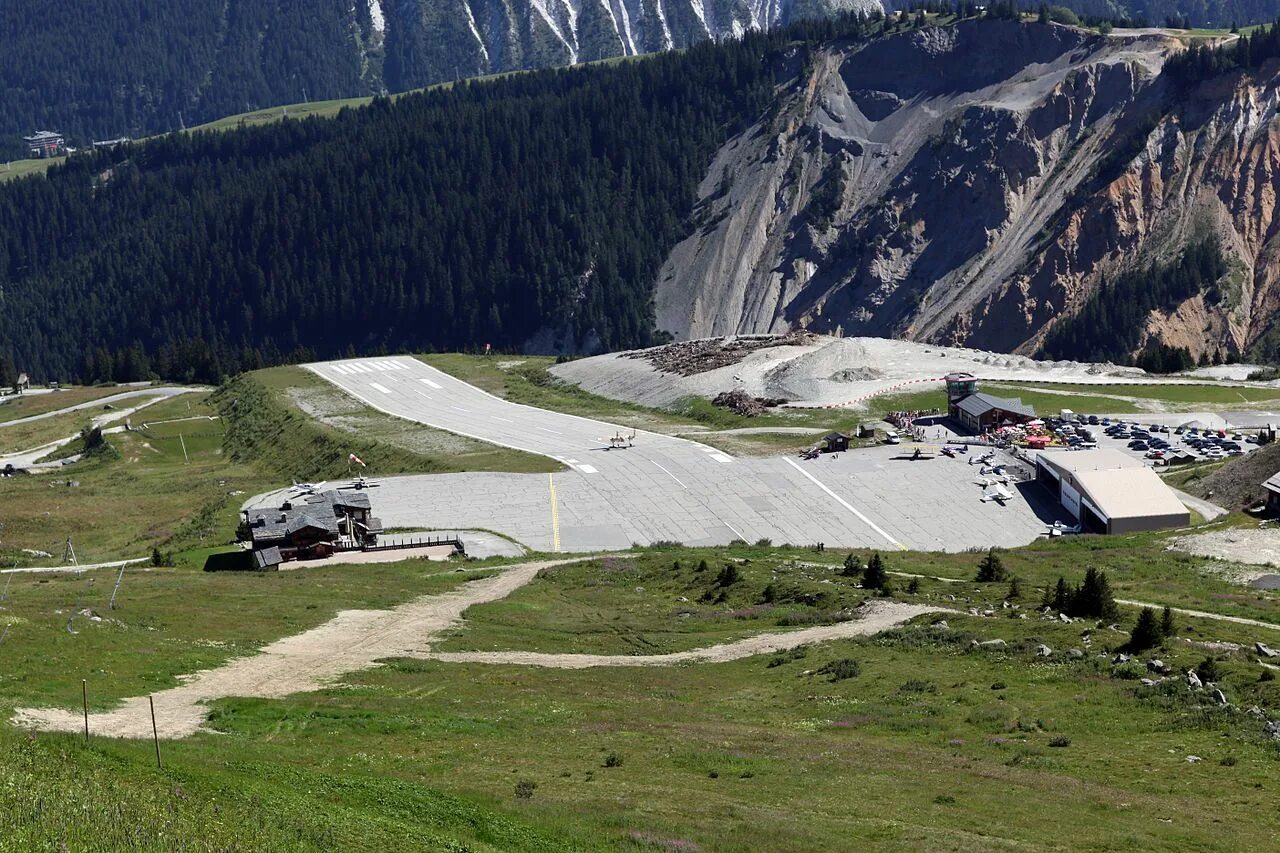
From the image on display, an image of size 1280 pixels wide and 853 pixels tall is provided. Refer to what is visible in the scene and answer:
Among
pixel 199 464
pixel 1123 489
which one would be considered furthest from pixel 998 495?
pixel 199 464

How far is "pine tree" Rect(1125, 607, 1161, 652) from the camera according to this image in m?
48.9

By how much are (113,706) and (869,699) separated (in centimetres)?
2365

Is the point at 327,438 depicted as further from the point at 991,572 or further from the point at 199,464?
the point at 991,572

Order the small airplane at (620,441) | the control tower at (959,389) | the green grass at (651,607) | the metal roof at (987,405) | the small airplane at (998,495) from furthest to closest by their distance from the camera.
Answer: the control tower at (959,389)
the small airplane at (620,441)
the metal roof at (987,405)
the small airplane at (998,495)
the green grass at (651,607)

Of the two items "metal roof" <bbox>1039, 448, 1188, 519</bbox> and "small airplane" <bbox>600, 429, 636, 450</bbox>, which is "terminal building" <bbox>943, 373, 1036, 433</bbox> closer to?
"metal roof" <bbox>1039, 448, 1188, 519</bbox>

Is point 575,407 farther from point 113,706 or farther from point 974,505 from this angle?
point 113,706

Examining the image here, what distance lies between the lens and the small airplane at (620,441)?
404 ft

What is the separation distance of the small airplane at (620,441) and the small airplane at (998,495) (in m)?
33.1

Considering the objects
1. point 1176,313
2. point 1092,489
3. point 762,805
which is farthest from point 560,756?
point 1176,313

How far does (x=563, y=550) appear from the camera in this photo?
298ft

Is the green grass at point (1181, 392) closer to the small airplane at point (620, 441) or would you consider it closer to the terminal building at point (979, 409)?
the terminal building at point (979, 409)

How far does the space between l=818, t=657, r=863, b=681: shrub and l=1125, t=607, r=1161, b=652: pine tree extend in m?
9.40

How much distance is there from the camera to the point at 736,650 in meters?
57.7

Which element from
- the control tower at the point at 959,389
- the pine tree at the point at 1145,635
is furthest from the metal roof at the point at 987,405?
the pine tree at the point at 1145,635
